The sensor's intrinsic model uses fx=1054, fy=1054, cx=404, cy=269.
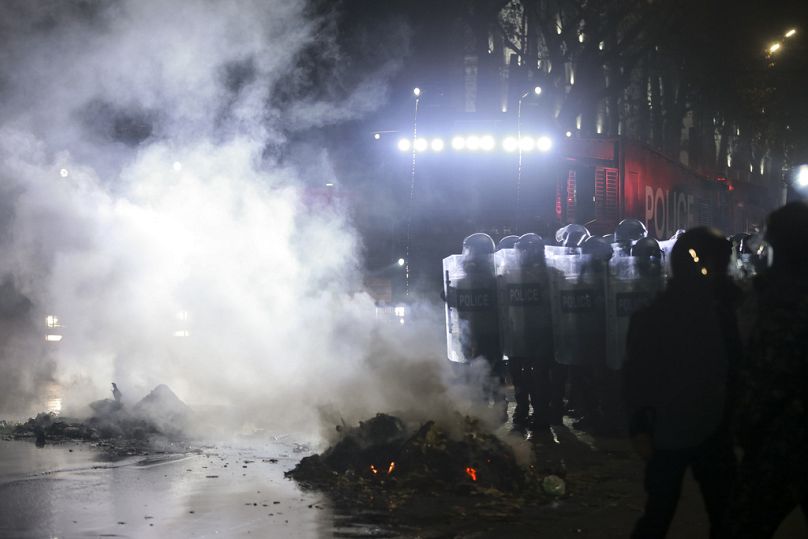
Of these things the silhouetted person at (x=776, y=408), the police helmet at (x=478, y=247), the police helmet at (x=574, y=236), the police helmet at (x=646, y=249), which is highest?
the police helmet at (x=574, y=236)

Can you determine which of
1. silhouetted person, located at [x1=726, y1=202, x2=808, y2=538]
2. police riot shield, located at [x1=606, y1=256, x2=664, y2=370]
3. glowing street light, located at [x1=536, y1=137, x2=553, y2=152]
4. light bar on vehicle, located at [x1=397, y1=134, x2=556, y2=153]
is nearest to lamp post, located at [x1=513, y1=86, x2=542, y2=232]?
light bar on vehicle, located at [x1=397, y1=134, x2=556, y2=153]

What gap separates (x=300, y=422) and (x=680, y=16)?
70.0 ft

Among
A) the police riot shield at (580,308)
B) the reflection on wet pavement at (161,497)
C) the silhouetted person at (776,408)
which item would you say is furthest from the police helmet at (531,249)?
the silhouetted person at (776,408)

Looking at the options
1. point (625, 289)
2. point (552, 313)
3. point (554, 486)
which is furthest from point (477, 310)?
point (554, 486)

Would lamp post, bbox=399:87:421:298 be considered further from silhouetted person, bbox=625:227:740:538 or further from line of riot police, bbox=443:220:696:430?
silhouetted person, bbox=625:227:740:538

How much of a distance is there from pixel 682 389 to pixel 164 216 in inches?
448

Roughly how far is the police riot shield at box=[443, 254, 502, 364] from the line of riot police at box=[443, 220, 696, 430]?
0.01 meters

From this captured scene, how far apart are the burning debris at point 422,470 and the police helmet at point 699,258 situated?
2753 millimetres

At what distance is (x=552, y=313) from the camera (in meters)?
11.1

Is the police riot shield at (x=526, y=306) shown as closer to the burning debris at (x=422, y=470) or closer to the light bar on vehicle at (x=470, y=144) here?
the burning debris at (x=422, y=470)

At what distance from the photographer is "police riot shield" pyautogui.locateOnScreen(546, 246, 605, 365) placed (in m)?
10.7

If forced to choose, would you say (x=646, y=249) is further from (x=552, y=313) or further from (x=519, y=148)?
(x=519, y=148)

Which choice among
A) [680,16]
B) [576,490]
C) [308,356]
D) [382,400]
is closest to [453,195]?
[308,356]

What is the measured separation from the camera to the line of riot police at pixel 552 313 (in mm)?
10523
